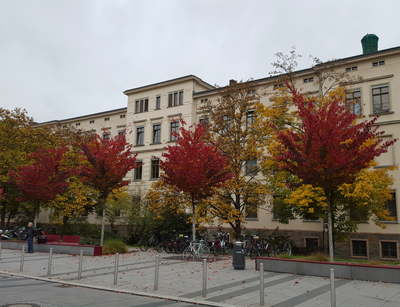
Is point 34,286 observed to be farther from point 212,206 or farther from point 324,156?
point 212,206

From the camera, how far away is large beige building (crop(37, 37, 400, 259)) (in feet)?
77.7

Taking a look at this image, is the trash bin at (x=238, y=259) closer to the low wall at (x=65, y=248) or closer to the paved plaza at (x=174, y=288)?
the paved plaza at (x=174, y=288)

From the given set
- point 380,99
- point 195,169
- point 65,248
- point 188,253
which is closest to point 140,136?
point 65,248

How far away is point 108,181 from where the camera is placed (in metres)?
20.0

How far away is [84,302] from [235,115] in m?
16.4

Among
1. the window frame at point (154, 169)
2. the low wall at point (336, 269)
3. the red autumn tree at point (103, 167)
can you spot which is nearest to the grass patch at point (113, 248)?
the red autumn tree at point (103, 167)

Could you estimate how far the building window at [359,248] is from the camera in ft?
Result: 78.2

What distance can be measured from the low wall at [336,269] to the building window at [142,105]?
2792cm

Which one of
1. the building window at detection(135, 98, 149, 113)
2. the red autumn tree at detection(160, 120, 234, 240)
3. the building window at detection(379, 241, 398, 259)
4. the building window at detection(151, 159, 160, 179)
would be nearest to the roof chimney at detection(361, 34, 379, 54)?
the building window at detection(379, 241, 398, 259)

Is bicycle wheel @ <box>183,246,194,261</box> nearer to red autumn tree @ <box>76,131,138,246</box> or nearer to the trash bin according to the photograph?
the trash bin

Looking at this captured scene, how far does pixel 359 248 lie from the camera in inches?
949

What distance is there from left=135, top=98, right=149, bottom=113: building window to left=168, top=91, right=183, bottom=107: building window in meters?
3.39

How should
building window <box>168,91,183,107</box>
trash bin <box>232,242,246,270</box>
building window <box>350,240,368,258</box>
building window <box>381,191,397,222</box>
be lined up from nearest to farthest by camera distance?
trash bin <box>232,242,246,270</box> < building window <box>381,191,397,222</box> < building window <box>350,240,368,258</box> < building window <box>168,91,183,107</box>

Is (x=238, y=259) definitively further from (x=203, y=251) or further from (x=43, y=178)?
(x=43, y=178)
